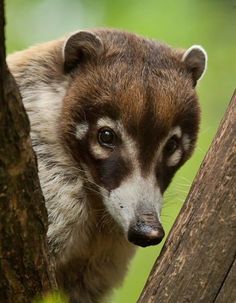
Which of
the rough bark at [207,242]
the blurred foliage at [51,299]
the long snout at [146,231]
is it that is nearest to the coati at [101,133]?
the long snout at [146,231]

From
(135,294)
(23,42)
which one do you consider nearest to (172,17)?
(23,42)

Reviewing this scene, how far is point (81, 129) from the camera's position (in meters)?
5.37

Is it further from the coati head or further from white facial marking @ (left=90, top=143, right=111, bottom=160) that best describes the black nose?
white facial marking @ (left=90, top=143, right=111, bottom=160)

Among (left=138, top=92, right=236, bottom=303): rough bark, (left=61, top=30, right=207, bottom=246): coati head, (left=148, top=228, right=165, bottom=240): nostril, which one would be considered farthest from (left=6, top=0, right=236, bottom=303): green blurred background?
(left=138, top=92, right=236, bottom=303): rough bark

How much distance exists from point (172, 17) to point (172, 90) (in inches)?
38.3

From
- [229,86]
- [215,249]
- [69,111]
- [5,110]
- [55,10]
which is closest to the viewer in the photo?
[5,110]

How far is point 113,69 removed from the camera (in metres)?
5.46

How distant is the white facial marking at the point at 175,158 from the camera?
5496 mm

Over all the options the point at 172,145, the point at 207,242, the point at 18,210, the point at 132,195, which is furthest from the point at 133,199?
the point at 18,210

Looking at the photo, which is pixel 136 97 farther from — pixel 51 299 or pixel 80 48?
pixel 51 299

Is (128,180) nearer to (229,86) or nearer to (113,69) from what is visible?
(113,69)

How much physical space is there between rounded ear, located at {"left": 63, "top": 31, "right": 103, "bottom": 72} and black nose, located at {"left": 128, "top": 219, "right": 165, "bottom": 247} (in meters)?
1.34

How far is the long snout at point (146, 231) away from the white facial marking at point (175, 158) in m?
0.74

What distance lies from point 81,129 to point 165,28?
1.44 meters
